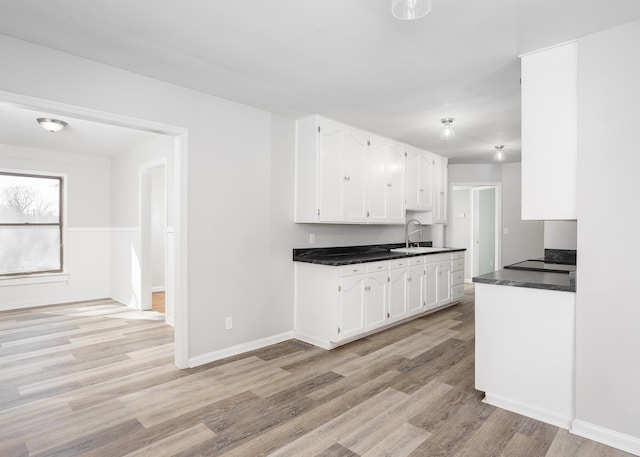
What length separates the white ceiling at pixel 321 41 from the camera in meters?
1.94

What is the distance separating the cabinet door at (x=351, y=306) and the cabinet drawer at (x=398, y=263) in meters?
0.51

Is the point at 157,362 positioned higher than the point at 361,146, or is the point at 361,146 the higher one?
the point at 361,146

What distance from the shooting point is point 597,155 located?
2.10 metres

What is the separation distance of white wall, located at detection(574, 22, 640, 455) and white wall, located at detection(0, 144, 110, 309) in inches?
263

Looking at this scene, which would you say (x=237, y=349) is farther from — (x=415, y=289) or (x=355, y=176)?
(x=415, y=289)

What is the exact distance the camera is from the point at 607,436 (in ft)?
6.69

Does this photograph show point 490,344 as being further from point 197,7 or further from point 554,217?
point 197,7

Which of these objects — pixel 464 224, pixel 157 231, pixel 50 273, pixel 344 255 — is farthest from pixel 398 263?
pixel 50 273

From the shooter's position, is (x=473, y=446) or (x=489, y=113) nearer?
(x=473, y=446)

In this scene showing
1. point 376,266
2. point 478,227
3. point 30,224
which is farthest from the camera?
point 478,227

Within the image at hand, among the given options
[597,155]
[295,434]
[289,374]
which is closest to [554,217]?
[597,155]

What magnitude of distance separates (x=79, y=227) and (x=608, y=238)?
6.90m

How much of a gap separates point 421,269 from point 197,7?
12.9 ft

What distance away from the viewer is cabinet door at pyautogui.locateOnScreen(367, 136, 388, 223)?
4453 millimetres
